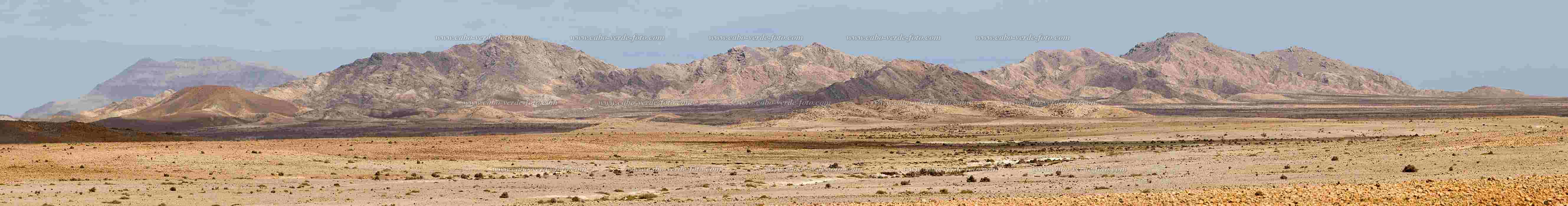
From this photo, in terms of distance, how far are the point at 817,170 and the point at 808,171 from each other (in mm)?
396

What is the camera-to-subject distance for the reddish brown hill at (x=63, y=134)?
3285 inches

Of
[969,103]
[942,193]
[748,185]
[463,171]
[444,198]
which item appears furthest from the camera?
[969,103]

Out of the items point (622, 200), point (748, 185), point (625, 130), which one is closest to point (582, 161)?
point (748, 185)

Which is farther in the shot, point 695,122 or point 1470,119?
point 695,122

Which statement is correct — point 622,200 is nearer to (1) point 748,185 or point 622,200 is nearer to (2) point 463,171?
(1) point 748,185

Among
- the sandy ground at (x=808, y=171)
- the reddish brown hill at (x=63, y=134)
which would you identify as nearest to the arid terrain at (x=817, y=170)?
the sandy ground at (x=808, y=171)

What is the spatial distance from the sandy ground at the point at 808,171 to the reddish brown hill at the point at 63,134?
31.3 ft

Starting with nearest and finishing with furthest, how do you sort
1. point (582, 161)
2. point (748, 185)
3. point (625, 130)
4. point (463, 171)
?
point (748, 185) → point (463, 171) → point (582, 161) → point (625, 130)

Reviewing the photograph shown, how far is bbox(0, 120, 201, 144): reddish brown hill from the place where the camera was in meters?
83.4

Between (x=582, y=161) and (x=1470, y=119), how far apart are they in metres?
83.5

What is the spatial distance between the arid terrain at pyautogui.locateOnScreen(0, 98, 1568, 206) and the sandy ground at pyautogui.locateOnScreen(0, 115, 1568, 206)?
7.1 inches

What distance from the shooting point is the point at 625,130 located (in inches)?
5049

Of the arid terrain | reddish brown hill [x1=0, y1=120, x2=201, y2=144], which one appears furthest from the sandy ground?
reddish brown hill [x1=0, y1=120, x2=201, y2=144]

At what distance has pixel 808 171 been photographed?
5328 centimetres
